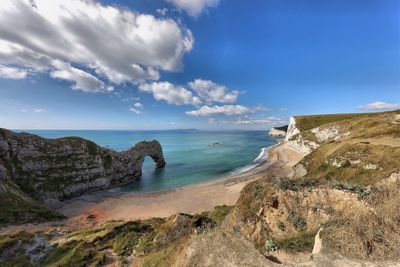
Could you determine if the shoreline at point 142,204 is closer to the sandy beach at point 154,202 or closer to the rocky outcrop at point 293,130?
the sandy beach at point 154,202

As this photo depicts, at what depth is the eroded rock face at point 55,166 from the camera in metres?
35.4

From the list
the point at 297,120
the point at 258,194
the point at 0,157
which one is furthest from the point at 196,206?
the point at 297,120

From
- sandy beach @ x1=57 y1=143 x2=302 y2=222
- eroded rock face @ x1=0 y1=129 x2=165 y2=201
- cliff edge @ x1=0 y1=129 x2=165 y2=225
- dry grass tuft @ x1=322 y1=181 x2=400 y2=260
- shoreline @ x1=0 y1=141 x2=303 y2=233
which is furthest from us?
eroded rock face @ x1=0 y1=129 x2=165 y2=201

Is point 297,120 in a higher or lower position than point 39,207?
higher

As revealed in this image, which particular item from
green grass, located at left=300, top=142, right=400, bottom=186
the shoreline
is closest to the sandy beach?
the shoreline

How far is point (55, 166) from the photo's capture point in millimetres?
39938

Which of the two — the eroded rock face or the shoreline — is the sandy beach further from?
the eroded rock face

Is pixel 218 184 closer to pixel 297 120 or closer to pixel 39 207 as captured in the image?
pixel 39 207

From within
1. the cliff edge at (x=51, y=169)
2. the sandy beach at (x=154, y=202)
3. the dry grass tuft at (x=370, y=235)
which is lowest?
the sandy beach at (x=154, y=202)

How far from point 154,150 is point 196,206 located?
39.0m

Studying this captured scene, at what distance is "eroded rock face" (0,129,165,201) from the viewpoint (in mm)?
35375

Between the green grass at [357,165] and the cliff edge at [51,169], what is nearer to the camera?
the green grass at [357,165]

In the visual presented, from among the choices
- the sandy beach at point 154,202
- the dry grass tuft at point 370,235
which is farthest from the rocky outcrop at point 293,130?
the dry grass tuft at point 370,235

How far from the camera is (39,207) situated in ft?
95.3
